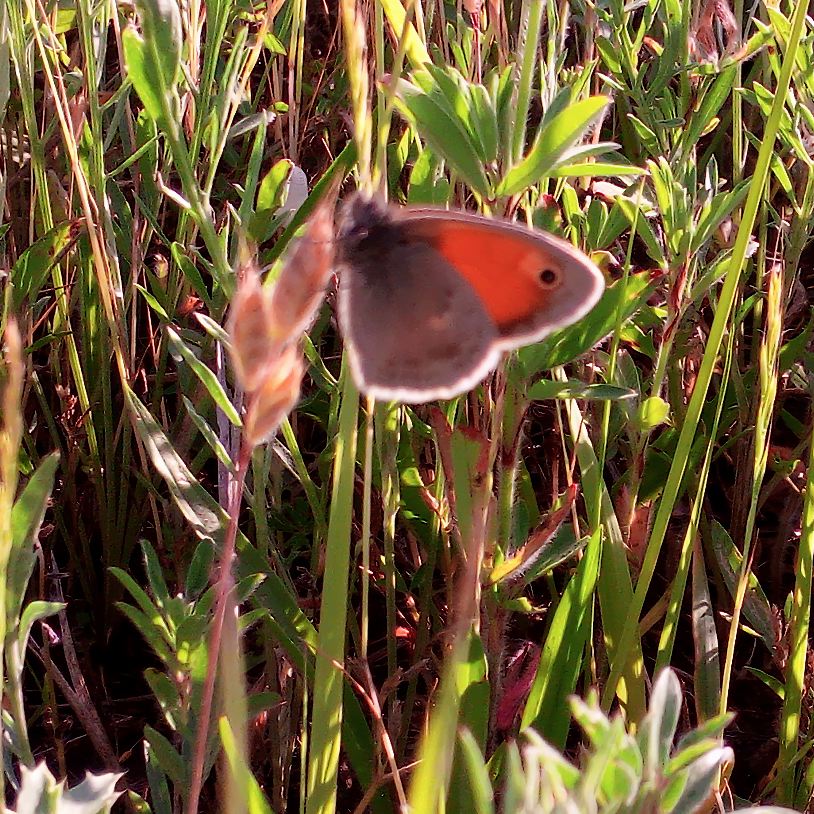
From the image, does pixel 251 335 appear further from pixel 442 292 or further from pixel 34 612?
pixel 442 292

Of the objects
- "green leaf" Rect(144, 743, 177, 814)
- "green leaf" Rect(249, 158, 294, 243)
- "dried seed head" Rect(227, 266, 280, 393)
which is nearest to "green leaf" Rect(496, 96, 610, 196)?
"green leaf" Rect(249, 158, 294, 243)

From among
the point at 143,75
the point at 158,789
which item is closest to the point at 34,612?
the point at 158,789

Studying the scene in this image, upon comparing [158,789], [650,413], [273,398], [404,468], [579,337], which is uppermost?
[273,398]

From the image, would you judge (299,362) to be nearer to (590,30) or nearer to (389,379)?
(389,379)

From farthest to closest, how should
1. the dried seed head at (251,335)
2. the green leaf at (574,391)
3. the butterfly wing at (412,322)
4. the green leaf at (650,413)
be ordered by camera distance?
the green leaf at (650,413), the green leaf at (574,391), the butterfly wing at (412,322), the dried seed head at (251,335)

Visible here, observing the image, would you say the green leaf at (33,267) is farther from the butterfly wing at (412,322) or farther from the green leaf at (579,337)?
the green leaf at (579,337)

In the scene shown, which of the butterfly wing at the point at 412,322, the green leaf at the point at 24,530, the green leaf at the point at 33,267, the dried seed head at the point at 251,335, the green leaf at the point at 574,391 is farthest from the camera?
the green leaf at the point at 33,267

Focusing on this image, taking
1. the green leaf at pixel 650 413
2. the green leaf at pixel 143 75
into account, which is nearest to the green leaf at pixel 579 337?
the green leaf at pixel 650 413

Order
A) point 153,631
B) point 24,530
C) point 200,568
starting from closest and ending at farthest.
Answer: point 24,530 < point 153,631 < point 200,568
